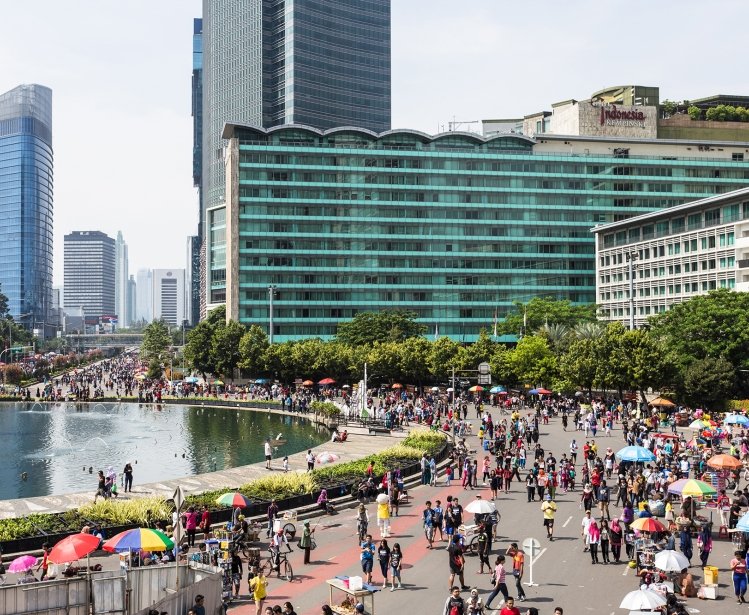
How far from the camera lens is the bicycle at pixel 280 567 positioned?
77.2 feet

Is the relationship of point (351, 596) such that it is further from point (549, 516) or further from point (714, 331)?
point (714, 331)

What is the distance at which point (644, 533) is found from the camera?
1000 inches

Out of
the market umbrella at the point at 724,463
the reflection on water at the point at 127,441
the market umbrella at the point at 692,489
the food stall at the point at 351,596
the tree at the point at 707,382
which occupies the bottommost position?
the reflection on water at the point at 127,441

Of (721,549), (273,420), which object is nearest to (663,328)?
(273,420)

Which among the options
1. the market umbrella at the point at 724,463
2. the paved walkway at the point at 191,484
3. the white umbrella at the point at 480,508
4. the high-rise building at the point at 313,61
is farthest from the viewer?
the high-rise building at the point at 313,61

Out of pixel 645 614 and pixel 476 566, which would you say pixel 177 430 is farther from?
pixel 645 614

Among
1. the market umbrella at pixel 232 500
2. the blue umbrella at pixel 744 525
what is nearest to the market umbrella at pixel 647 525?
the blue umbrella at pixel 744 525

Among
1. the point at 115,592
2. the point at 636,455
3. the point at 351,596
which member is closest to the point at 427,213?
the point at 636,455

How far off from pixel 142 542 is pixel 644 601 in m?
12.8

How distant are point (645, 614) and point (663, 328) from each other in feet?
209

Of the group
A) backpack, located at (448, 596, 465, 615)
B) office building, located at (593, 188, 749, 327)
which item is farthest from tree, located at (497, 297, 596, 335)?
backpack, located at (448, 596, 465, 615)

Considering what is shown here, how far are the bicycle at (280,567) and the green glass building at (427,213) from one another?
10694cm

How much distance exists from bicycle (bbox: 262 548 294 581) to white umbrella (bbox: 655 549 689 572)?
10550mm

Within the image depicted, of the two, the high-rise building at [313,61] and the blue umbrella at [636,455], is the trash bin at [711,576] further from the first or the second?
the high-rise building at [313,61]
